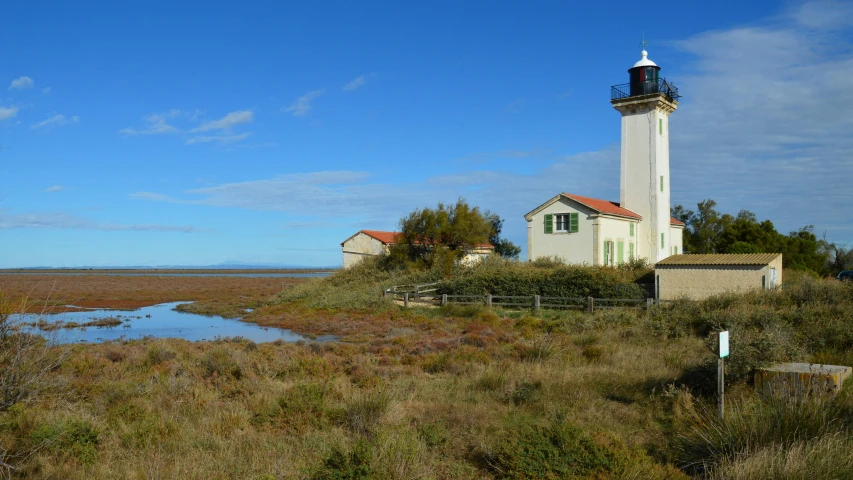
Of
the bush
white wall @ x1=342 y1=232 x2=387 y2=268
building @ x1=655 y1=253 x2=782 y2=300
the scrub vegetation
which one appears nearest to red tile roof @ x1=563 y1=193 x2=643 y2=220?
the bush

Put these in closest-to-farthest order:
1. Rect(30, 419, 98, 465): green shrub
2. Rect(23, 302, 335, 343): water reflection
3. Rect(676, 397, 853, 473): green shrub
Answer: Rect(676, 397, 853, 473): green shrub, Rect(30, 419, 98, 465): green shrub, Rect(23, 302, 335, 343): water reflection

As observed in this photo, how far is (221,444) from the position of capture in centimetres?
643

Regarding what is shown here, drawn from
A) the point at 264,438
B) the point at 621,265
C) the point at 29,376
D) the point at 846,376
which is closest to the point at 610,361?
the point at 846,376

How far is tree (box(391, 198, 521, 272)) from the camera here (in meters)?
35.2

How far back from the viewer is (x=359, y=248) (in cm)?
4516

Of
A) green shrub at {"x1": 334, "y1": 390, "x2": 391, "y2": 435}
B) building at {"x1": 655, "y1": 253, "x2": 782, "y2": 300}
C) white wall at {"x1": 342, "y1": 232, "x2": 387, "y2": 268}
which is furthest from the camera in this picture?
white wall at {"x1": 342, "y1": 232, "x2": 387, "y2": 268}

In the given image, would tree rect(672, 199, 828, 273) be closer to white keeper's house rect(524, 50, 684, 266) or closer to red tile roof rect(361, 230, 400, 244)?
white keeper's house rect(524, 50, 684, 266)

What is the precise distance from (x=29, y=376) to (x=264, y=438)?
2.51 m

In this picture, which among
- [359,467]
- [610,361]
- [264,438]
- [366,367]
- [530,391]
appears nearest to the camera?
[359,467]

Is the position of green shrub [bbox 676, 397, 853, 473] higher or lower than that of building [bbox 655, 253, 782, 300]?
lower

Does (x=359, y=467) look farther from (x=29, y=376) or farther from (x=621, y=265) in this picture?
(x=621, y=265)

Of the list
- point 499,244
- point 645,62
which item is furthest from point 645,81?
point 499,244

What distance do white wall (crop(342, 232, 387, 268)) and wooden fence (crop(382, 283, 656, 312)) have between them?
11616 millimetres

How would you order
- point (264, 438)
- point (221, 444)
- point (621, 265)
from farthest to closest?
point (621, 265)
point (264, 438)
point (221, 444)
